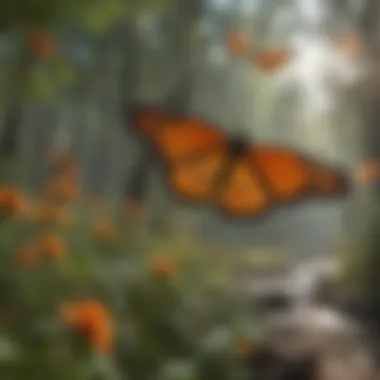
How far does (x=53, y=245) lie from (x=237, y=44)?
43 cm

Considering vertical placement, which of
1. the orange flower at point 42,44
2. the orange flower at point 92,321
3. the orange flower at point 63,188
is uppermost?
the orange flower at point 42,44

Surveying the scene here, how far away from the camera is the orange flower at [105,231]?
1.41m

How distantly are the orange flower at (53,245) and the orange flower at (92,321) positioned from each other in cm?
8

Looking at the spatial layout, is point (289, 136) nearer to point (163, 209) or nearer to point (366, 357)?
point (163, 209)

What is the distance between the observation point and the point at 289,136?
1493 mm

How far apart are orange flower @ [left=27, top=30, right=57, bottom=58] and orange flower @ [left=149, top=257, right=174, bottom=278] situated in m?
0.36

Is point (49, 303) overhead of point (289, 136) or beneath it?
beneath

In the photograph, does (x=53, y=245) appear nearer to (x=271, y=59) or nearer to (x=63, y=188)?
(x=63, y=188)

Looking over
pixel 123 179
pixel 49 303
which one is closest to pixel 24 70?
pixel 123 179

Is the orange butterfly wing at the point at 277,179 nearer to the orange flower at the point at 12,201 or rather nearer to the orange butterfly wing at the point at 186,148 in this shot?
the orange butterfly wing at the point at 186,148

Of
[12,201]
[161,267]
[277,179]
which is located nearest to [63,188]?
[12,201]

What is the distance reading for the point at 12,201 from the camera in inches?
54.9

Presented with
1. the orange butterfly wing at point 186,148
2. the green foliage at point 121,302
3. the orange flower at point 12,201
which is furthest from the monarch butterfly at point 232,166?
the orange flower at point 12,201

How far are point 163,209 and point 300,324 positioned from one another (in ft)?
0.89
